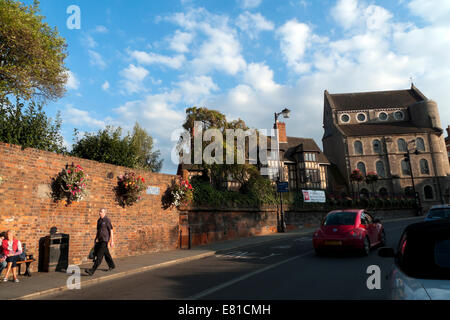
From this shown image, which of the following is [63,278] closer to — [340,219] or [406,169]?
[340,219]

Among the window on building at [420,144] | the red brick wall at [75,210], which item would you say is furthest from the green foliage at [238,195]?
the window on building at [420,144]

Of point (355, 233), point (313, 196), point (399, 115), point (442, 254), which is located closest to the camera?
point (442, 254)

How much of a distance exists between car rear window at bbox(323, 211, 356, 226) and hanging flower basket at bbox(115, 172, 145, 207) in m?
7.49

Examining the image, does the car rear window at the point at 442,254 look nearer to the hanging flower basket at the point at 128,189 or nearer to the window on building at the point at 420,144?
the hanging flower basket at the point at 128,189

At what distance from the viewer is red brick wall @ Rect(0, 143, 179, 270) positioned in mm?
8414

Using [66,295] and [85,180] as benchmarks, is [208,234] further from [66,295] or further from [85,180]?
[66,295]

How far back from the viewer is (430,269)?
2652 mm

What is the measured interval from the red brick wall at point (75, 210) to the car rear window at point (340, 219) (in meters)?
7.48

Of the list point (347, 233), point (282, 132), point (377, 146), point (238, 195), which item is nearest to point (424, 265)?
point (347, 233)

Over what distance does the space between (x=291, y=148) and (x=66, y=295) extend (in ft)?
146

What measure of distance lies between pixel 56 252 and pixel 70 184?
2.12 metres

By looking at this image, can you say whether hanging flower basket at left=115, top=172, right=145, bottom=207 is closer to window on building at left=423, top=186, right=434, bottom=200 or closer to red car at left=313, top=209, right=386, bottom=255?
red car at left=313, top=209, right=386, bottom=255

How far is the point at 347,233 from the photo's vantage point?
375 inches
